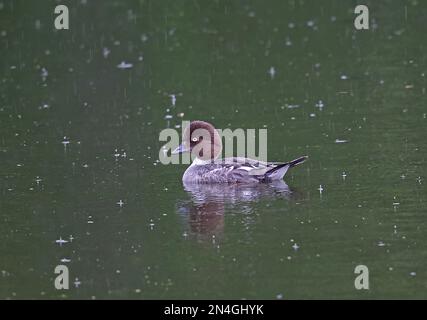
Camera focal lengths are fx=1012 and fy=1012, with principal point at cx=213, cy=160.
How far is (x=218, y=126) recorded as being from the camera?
13.6m

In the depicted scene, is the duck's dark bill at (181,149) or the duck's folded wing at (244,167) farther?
the duck's dark bill at (181,149)

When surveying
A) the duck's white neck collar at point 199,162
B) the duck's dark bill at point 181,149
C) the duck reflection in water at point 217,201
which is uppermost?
the duck's dark bill at point 181,149

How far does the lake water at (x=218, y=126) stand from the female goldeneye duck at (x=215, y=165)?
0.20 metres

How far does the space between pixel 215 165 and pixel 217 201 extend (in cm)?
103

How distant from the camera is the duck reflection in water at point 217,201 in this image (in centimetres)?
975

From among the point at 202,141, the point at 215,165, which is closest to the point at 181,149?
the point at 202,141

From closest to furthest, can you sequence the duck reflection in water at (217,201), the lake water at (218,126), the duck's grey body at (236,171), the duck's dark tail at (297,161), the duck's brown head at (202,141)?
1. the lake water at (218,126)
2. the duck reflection in water at (217,201)
3. the duck's dark tail at (297,161)
4. the duck's grey body at (236,171)
5. the duck's brown head at (202,141)

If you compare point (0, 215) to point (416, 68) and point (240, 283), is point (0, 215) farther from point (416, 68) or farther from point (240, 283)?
point (416, 68)

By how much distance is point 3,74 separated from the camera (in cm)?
1716

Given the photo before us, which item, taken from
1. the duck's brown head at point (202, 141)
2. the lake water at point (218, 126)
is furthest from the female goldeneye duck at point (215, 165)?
the lake water at point (218, 126)

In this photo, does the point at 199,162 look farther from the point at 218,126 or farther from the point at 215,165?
the point at 218,126

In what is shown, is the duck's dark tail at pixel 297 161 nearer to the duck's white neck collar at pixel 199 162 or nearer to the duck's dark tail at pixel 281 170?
the duck's dark tail at pixel 281 170

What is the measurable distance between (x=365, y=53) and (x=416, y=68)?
1.42 m

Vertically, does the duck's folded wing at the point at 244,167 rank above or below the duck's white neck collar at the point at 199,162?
below
